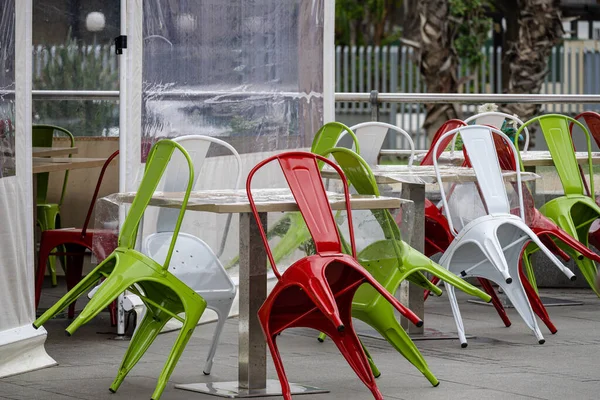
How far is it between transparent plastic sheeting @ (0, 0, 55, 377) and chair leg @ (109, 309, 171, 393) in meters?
0.65

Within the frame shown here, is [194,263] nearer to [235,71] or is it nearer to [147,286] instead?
[147,286]

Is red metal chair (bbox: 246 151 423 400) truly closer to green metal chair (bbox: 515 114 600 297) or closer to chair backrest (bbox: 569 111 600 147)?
green metal chair (bbox: 515 114 600 297)

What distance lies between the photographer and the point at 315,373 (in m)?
5.86

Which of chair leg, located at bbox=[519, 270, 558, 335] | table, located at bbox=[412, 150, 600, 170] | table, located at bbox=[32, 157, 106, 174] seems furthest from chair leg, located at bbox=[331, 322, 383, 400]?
table, located at bbox=[412, 150, 600, 170]

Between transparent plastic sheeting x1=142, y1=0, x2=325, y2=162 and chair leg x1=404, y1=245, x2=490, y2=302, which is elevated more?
transparent plastic sheeting x1=142, y1=0, x2=325, y2=162

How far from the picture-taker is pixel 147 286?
17.7 ft

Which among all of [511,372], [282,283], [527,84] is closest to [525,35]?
[527,84]

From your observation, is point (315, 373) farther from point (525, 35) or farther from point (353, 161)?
point (525, 35)

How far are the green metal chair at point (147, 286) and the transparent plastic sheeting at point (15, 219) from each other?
2.29 ft

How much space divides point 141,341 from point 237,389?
1.51 ft

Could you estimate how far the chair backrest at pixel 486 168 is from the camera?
6582mm

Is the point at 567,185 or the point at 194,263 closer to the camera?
the point at 194,263

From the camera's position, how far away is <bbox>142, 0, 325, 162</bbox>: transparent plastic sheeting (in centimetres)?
714

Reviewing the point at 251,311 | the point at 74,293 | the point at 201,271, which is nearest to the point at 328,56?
the point at 201,271
